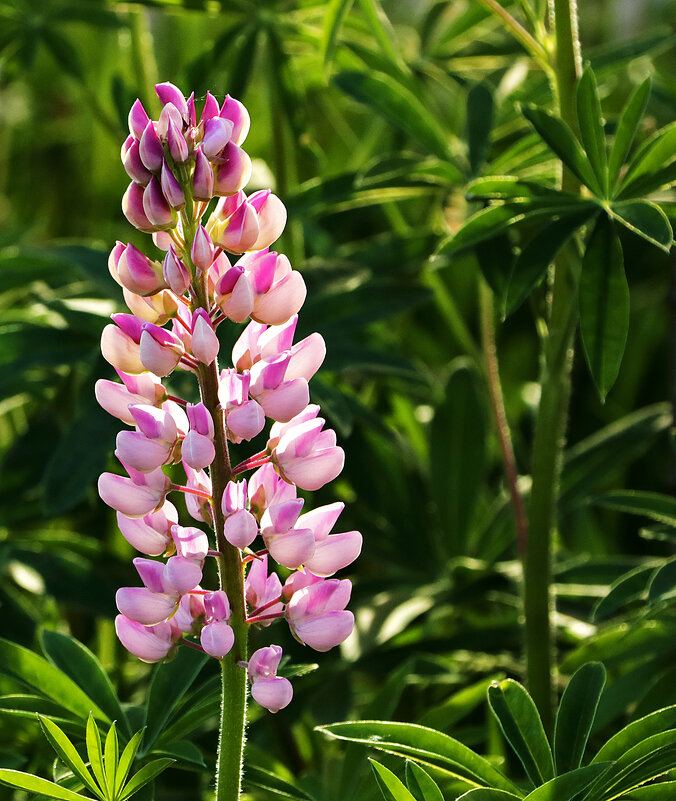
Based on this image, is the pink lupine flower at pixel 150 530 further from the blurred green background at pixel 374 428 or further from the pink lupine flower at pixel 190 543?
the blurred green background at pixel 374 428

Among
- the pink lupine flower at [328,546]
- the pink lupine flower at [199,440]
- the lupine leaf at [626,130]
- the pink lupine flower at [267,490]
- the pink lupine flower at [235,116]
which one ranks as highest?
the lupine leaf at [626,130]

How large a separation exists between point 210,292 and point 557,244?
0.34m

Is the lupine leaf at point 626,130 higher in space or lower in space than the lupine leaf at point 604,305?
higher

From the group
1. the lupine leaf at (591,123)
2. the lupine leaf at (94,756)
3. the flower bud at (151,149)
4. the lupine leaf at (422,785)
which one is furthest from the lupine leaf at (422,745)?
the lupine leaf at (591,123)

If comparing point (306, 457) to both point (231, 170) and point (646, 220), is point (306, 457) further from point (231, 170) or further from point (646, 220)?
point (646, 220)

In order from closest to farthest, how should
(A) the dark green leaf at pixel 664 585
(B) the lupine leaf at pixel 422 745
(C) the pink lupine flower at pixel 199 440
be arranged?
1. (C) the pink lupine flower at pixel 199 440
2. (B) the lupine leaf at pixel 422 745
3. (A) the dark green leaf at pixel 664 585

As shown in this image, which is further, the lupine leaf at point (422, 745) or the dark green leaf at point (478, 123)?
the dark green leaf at point (478, 123)

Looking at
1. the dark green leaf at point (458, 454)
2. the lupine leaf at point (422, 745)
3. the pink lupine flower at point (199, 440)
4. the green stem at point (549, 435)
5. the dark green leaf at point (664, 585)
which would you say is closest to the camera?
the pink lupine flower at point (199, 440)

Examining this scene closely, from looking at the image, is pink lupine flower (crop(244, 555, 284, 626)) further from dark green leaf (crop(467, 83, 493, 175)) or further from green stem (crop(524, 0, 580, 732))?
dark green leaf (crop(467, 83, 493, 175))

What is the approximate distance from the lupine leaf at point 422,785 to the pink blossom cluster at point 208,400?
0.10 meters

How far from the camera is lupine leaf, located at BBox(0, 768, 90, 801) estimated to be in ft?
1.96

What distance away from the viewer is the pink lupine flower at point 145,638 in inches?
23.8

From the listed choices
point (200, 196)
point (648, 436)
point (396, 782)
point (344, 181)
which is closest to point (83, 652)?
point (396, 782)

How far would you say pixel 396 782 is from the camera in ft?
2.03
